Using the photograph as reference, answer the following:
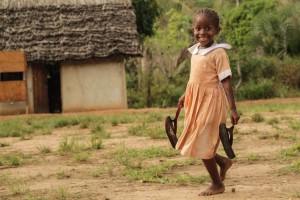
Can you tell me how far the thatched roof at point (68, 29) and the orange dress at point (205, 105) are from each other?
1373 centimetres

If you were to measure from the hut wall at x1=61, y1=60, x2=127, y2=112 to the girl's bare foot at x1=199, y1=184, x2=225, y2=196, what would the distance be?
13916 millimetres

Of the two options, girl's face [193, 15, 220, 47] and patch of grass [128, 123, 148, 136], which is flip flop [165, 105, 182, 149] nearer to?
girl's face [193, 15, 220, 47]

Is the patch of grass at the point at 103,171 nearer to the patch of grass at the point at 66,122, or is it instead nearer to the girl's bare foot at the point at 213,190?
the girl's bare foot at the point at 213,190

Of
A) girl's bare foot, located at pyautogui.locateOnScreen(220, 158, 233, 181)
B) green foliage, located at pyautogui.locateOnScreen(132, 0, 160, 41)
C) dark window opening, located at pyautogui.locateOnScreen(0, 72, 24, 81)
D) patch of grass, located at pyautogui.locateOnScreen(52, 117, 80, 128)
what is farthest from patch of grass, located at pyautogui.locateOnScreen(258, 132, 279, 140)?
green foliage, located at pyautogui.locateOnScreen(132, 0, 160, 41)

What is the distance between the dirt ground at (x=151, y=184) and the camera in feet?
17.6

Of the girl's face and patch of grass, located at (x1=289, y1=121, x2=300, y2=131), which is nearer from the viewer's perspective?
the girl's face

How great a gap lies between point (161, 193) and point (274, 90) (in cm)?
1619

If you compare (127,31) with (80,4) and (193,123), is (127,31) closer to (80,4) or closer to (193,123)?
(80,4)

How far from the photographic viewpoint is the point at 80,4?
64.7 feet

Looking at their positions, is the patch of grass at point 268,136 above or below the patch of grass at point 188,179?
below

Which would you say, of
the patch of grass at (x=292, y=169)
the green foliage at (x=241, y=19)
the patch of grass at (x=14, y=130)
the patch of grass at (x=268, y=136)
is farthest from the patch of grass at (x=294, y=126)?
the green foliage at (x=241, y=19)

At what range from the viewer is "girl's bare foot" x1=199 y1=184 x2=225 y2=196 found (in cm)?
517

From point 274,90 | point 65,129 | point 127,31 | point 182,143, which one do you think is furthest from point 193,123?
point 274,90

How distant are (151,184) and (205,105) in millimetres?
1140
